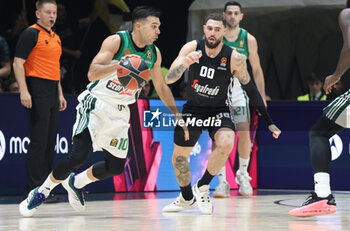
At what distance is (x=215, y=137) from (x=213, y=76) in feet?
2.11

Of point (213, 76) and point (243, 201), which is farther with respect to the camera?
point (243, 201)

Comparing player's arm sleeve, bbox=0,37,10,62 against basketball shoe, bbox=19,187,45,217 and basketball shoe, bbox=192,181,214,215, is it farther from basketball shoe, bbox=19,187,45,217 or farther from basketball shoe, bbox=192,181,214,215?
basketball shoe, bbox=192,181,214,215

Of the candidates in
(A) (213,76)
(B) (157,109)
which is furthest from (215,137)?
(B) (157,109)

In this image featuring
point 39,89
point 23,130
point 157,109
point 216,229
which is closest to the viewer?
point 216,229

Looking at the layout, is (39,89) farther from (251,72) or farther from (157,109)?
(251,72)

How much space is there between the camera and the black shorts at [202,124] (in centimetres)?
691

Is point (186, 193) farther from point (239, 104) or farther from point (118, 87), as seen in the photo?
point (239, 104)

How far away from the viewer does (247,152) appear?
911 centimetres

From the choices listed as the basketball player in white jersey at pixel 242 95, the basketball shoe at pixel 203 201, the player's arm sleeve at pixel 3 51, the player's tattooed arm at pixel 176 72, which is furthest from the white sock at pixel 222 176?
the player's arm sleeve at pixel 3 51

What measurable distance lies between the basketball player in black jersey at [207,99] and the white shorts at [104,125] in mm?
676

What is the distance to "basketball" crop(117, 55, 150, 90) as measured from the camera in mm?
6156

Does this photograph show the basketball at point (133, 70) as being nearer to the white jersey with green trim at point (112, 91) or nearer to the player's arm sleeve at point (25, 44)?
the white jersey with green trim at point (112, 91)

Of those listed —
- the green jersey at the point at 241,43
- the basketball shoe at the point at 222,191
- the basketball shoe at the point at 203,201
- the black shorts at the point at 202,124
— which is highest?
the green jersey at the point at 241,43

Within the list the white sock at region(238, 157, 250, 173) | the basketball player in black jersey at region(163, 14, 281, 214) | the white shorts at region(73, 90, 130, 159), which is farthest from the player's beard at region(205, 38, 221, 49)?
the white sock at region(238, 157, 250, 173)
